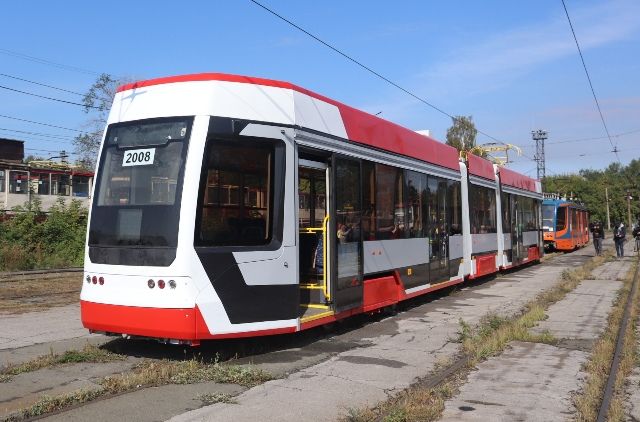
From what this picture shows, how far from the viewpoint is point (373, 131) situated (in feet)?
32.7

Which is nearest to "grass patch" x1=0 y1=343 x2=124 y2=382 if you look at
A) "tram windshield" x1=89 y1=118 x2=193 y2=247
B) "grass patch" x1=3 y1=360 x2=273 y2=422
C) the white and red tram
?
the white and red tram

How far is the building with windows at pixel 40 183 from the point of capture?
29.2 meters

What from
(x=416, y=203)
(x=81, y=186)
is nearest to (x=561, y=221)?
(x=416, y=203)

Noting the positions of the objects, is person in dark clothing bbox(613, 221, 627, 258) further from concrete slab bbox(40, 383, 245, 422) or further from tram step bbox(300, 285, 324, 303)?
concrete slab bbox(40, 383, 245, 422)

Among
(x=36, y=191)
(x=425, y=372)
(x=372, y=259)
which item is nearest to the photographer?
(x=425, y=372)

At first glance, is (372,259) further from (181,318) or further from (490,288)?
(490,288)

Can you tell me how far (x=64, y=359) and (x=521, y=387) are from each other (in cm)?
509

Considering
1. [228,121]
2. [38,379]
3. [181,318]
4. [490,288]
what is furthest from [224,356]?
[490,288]

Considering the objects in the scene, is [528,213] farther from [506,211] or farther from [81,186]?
[81,186]

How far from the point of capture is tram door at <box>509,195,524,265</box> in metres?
19.7

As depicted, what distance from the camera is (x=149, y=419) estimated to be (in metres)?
4.81

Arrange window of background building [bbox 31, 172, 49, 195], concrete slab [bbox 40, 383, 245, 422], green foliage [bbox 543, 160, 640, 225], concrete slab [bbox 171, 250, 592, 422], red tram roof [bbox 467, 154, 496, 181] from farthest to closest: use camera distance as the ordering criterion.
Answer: green foliage [bbox 543, 160, 640, 225] < window of background building [bbox 31, 172, 49, 195] < red tram roof [bbox 467, 154, 496, 181] < concrete slab [bbox 171, 250, 592, 422] < concrete slab [bbox 40, 383, 245, 422]

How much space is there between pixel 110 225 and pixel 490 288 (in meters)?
11.5

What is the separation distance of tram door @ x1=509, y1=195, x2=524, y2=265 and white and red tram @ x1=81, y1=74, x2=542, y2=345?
1184 cm
